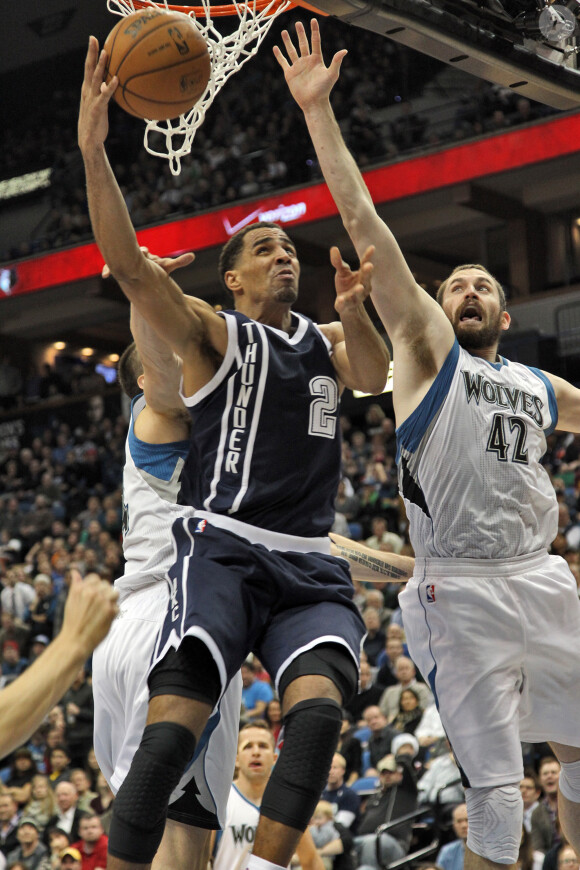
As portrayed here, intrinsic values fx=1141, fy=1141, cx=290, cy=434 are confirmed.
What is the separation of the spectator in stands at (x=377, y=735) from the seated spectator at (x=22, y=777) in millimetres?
3762

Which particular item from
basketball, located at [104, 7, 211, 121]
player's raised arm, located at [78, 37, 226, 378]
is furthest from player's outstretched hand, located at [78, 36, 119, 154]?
basketball, located at [104, 7, 211, 121]

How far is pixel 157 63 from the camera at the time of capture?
4.40 m

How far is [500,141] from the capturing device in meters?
18.3

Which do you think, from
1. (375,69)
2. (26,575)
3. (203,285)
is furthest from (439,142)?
(26,575)

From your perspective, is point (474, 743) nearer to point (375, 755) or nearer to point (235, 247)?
point (235, 247)

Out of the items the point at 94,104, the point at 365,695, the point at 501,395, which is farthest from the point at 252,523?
the point at 365,695

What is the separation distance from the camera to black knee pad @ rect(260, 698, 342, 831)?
11.3 ft

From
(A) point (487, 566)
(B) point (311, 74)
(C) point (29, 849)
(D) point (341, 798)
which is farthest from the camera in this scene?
(C) point (29, 849)

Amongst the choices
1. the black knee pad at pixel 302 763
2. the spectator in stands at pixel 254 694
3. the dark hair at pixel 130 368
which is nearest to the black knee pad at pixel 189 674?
the black knee pad at pixel 302 763

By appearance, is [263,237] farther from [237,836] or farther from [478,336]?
[237,836]

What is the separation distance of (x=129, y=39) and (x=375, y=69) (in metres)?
19.6

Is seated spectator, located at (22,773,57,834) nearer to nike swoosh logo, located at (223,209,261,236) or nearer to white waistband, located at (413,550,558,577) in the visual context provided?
white waistband, located at (413,550,558,577)

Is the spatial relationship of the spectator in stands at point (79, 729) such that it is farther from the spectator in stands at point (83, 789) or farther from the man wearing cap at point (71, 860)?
the man wearing cap at point (71, 860)

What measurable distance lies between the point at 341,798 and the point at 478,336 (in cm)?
575
